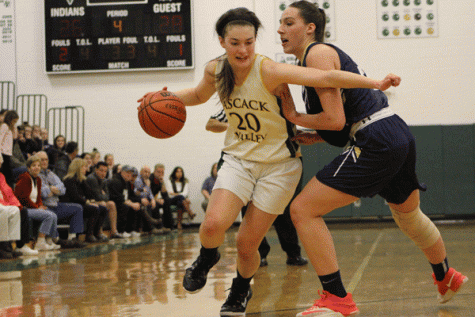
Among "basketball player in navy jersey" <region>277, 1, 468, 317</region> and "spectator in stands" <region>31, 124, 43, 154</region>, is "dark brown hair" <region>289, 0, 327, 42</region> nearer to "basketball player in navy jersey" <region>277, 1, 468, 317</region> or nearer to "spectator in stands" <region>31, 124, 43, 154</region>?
"basketball player in navy jersey" <region>277, 1, 468, 317</region>

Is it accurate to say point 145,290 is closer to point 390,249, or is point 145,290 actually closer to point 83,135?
point 390,249

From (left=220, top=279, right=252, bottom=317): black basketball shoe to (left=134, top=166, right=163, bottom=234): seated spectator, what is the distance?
705 centimetres

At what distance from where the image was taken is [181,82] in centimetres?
1181

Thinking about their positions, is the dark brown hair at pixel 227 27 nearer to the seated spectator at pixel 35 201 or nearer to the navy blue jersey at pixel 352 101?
the navy blue jersey at pixel 352 101

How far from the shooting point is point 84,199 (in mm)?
8086

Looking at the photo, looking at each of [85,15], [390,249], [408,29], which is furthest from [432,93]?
[85,15]

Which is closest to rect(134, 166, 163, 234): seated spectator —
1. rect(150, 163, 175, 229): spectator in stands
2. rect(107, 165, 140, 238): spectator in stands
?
rect(107, 165, 140, 238): spectator in stands

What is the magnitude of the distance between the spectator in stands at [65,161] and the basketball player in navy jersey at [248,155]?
6641 millimetres

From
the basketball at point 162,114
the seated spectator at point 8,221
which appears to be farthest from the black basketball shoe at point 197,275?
the seated spectator at point 8,221

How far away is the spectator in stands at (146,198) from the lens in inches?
386

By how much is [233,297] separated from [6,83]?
1068 cm

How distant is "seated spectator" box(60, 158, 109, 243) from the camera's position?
7953mm

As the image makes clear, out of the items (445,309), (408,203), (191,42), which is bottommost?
(445,309)

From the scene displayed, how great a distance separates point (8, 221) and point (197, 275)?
4089 millimetres
